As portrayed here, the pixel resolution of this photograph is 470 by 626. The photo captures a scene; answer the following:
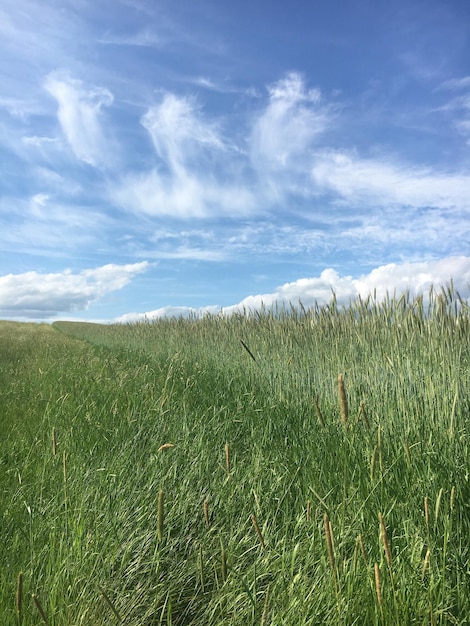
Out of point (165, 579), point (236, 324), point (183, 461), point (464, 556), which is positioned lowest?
point (165, 579)

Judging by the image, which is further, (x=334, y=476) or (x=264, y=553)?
Answer: (x=334, y=476)

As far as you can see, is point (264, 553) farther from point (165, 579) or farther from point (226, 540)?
point (165, 579)

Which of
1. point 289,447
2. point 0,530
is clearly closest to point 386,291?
point 289,447

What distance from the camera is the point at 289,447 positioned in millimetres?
2811

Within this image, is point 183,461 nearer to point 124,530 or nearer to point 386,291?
point 124,530

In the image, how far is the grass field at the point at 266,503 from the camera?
5.38 feet

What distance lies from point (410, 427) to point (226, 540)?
4.36 feet

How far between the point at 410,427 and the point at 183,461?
1.34m

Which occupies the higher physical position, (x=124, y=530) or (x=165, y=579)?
(x=124, y=530)

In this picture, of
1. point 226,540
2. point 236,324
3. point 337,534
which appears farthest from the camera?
point 236,324

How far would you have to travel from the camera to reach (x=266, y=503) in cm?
230

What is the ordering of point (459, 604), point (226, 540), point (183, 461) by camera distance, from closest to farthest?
1. point (459, 604)
2. point (226, 540)
3. point (183, 461)

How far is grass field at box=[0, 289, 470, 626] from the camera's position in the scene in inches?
64.6

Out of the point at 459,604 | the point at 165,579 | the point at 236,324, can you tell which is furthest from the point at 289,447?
the point at 236,324
